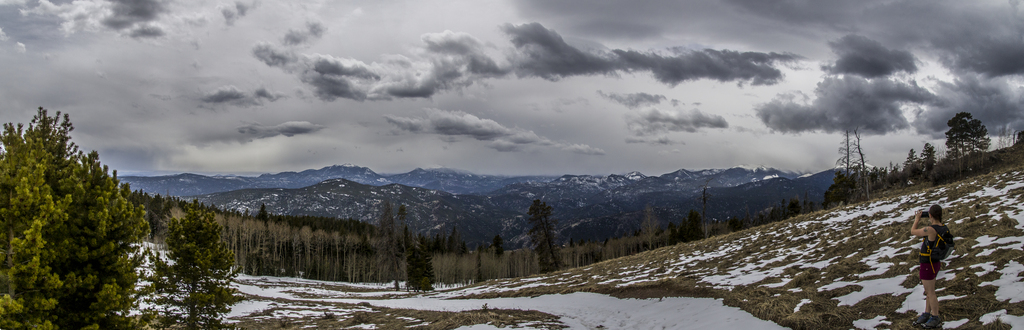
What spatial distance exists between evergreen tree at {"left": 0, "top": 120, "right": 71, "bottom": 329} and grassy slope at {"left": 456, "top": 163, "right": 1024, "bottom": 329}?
1471 centimetres

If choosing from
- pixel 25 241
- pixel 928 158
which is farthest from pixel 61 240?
pixel 928 158

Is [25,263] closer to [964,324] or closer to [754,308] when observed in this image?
[754,308]

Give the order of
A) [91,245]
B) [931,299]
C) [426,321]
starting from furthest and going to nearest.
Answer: [426,321] < [91,245] < [931,299]

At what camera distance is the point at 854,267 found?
13.8 metres

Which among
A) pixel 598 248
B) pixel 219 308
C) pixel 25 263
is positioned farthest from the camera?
pixel 598 248

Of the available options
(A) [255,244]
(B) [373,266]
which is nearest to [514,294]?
(B) [373,266]

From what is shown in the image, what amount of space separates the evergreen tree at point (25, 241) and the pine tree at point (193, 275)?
5185 millimetres

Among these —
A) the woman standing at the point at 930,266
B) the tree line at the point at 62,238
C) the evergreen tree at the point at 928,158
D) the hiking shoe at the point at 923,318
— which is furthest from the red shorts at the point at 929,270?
the evergreen tree at the point at 928,158

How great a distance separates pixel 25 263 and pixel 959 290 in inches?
709

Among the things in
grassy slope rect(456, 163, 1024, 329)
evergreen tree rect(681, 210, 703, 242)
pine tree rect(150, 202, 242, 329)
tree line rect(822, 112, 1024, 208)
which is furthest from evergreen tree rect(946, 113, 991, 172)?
pine tree rect(150, 202, 242, 329)

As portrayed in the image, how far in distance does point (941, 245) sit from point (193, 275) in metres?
19.1

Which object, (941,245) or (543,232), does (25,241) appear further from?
(543,232)

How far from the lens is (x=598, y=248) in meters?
113

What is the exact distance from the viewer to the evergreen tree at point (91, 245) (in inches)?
319
